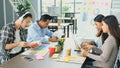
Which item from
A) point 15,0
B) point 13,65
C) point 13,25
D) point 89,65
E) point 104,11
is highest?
point 15,0

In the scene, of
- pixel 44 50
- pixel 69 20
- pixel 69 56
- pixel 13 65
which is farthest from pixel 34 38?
pixel 69 20

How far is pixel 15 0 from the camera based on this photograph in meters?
8.05

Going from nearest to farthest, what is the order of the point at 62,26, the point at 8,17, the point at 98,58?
the point at 98,58 → the point at 62,26 → the point at 8,17

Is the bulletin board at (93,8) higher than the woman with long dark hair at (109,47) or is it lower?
higher

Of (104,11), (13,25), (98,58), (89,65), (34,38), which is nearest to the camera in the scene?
(98,58)

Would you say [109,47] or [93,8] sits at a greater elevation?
[93,8]

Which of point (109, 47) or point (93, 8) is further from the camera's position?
point (93, 8)

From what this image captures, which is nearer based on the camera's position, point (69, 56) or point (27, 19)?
point (69, 56)

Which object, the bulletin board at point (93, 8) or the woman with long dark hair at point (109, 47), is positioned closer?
the woman with long dark hair at point (109, 47)

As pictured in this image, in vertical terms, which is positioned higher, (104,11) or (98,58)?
(104,11)

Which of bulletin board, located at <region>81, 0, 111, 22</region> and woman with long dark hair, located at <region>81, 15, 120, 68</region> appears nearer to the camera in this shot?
woman with long dark hair, located at <region>81, 15, 120, 68</region>

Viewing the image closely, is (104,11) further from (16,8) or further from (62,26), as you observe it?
(16,8)

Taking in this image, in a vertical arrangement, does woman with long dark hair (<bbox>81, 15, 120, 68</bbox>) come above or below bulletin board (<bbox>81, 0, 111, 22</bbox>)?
below

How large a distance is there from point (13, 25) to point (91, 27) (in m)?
3.12
